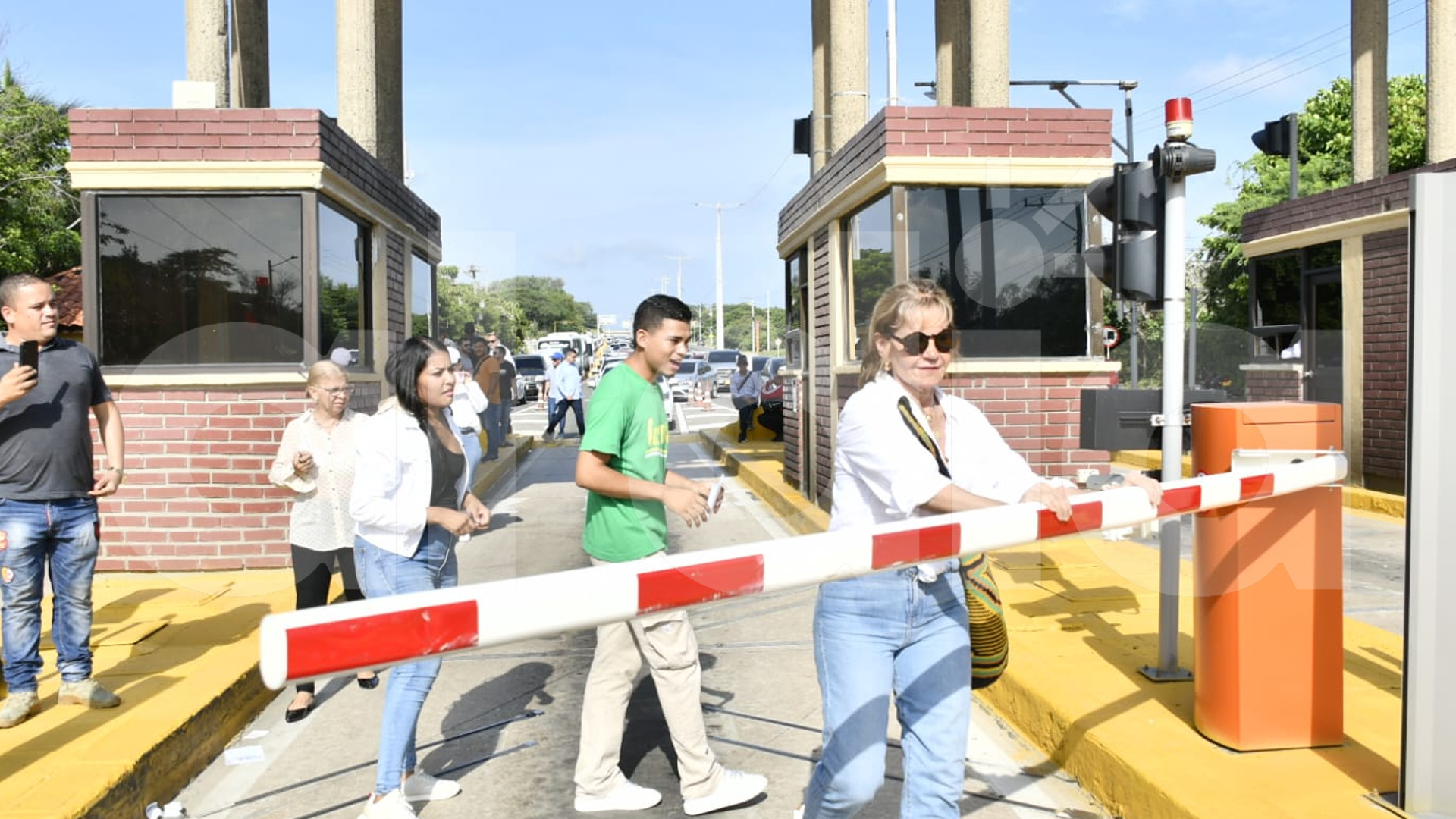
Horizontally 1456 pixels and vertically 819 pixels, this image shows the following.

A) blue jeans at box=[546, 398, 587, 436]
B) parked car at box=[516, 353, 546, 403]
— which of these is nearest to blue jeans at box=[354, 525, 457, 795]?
blue jeans at box=[546, 398, 587, 436]

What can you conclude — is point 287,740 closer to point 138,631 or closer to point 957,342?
point 138,631

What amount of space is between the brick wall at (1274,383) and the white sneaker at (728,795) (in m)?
12.1

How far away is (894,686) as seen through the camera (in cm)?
310

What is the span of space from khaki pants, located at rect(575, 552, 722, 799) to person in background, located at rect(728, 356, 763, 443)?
15.9 metres

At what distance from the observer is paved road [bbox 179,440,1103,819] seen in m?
4.31

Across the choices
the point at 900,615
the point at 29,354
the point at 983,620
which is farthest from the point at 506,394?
the point at 900,615

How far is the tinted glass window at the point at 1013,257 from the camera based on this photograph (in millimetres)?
8742

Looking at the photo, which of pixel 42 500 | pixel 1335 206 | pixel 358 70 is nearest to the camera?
pixel 42 500

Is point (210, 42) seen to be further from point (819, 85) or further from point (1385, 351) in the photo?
point (1385, 351)

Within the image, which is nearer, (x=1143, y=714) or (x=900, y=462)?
(x=900, y=462)

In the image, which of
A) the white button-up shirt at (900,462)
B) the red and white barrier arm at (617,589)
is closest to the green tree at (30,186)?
the white button-up shirt at (900,462)

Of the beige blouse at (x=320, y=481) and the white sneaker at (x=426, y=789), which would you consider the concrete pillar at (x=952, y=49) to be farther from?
the white sneaker at (x=426, y=789)

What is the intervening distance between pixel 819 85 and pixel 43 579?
49.1ft

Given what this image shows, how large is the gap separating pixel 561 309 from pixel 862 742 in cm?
225
